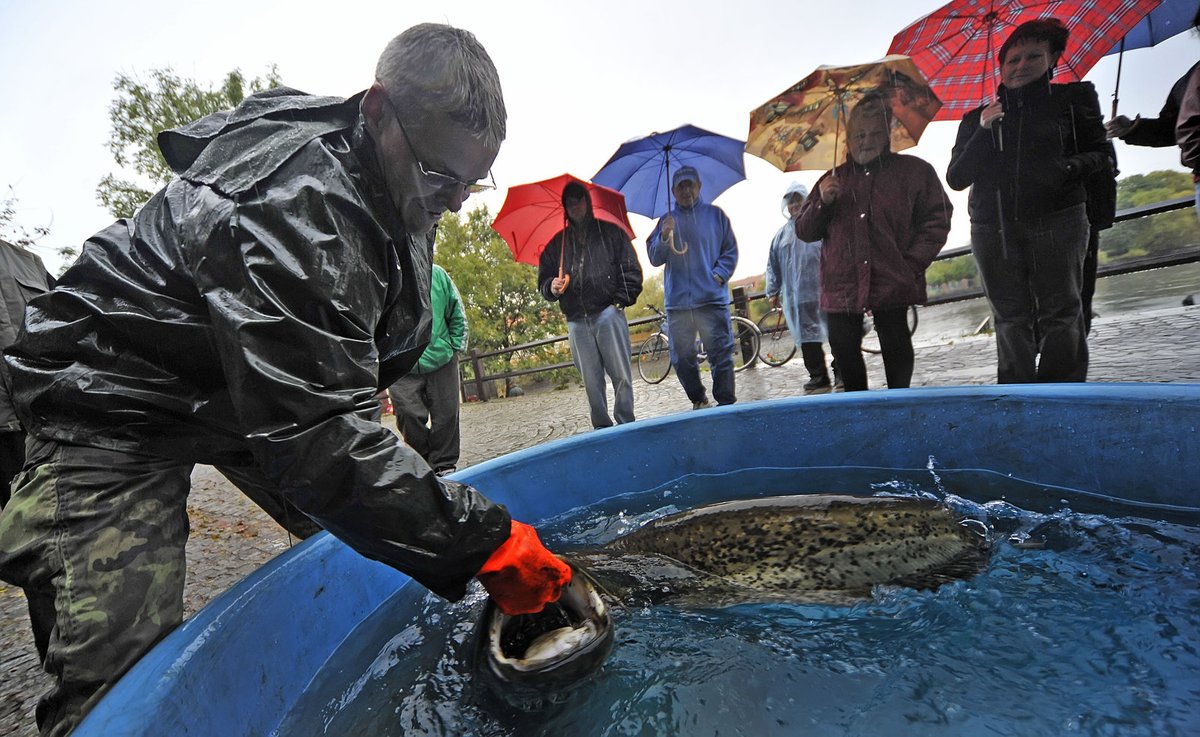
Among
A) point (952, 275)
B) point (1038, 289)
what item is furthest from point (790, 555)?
point (952, 275)

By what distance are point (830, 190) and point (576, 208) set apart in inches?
72.5

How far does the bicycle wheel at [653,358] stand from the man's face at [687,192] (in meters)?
4.79

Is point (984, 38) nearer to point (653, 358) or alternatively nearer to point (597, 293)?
point (597, 293)

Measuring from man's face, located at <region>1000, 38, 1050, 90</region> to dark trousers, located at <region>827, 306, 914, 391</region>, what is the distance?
126cm

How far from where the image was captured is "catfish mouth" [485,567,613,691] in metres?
1.26

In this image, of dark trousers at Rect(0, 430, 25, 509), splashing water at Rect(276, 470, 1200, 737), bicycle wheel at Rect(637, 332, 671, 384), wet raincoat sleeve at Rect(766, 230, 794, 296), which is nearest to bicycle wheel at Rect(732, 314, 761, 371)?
bicycle wheel at Rect(637, 332, 671, 384)

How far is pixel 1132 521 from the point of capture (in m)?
1.79

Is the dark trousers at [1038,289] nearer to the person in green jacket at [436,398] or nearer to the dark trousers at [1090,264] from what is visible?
the dark trousers at [1090,264]

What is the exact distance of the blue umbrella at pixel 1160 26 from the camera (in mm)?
3072

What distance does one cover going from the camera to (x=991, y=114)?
285 centimetres

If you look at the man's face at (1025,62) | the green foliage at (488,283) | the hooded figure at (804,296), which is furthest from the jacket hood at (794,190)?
the green foliage at (488,283)

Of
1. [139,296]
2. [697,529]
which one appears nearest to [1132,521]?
[697,529]

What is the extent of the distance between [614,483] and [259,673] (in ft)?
5.26

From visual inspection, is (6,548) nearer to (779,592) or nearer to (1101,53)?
Answer: (779,592)
